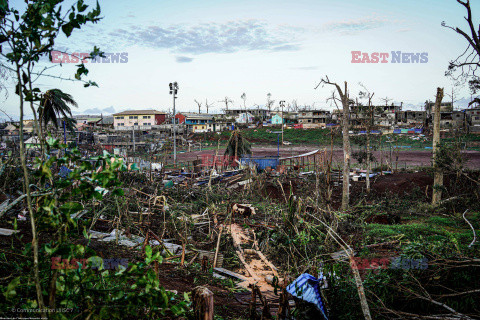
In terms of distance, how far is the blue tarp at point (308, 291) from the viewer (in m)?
3.53

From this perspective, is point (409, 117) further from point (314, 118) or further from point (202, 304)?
point (202, 304)

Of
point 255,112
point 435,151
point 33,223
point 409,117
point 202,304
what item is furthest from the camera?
point 255,112

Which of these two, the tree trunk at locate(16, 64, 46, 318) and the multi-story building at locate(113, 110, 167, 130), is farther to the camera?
the multi-story building at locate(113, 110, 167, 130)

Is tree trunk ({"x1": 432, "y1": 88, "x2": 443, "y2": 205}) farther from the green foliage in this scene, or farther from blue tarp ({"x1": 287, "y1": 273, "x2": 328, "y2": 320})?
the green foliage

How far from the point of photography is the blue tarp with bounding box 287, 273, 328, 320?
3.53 metres

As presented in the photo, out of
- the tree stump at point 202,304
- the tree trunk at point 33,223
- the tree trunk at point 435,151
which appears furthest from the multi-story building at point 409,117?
the tree trunk at point 33,223

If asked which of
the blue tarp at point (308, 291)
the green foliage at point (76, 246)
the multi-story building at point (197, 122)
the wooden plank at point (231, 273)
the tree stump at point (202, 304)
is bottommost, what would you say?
the wooden plank at point (231, 273)

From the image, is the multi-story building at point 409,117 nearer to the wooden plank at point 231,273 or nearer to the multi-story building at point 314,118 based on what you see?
the multi-story building at point 314,118

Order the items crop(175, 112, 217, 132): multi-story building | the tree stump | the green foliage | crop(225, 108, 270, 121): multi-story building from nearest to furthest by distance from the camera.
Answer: the green foliage
the tree stump
crop(175, 112, 217, 132): multi-story building
crop(225, 108, 270, 121): multi-story building

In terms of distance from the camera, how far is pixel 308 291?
358 cm

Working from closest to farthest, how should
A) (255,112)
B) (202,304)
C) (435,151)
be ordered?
(202,304), (435,151), (255,112)

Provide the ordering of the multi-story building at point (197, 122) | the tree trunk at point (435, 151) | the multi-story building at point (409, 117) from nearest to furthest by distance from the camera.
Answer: the tree trunk at point (435, 151), the multi-story building at point (197, 122), the multi-story building at point (409, 117)

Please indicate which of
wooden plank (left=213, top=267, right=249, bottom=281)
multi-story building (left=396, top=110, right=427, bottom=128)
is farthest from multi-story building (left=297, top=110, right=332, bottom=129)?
wooden plank (left=213, top=267, right=249, bottom=281)

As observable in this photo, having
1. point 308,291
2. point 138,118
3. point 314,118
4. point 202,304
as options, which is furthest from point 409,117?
point 202,304
